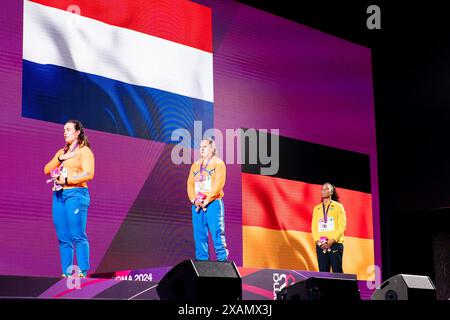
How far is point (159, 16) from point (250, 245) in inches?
78.6

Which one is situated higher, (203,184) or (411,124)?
(411,124)

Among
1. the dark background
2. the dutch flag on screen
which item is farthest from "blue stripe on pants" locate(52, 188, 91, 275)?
the dark background

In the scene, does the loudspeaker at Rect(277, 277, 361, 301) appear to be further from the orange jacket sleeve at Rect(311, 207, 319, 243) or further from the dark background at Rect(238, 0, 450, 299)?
the dark background at Rect(238, 0, 450, 299)

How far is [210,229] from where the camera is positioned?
556cm

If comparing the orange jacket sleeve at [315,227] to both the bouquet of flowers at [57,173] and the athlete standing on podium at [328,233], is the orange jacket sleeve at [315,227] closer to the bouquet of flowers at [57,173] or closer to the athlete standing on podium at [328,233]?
the athlete standing on podium at [328,233]

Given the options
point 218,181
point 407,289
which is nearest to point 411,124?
point 218,181

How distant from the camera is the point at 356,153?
700 centimetres

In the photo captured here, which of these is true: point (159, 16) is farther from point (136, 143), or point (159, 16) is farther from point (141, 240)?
point (141, 240)

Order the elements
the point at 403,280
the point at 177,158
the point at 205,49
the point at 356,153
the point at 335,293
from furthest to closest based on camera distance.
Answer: the point at 356,153 → the point at 205,49 → the point at 177,158 → the point at 403,280 → the point at 335,293

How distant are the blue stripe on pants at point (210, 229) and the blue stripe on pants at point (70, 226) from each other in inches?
38.2

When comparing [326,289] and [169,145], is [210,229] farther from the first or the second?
[326,289]

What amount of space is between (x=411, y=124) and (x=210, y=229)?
9.24ft

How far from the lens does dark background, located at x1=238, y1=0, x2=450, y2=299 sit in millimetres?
7070

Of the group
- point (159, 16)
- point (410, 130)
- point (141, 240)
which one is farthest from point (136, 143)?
point (410, 130)
